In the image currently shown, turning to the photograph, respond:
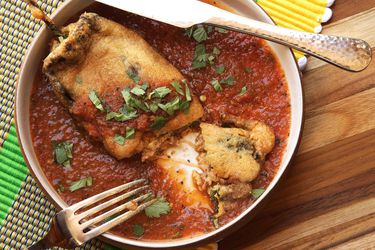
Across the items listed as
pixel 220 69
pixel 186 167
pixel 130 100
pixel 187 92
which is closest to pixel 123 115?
pixel 130 100

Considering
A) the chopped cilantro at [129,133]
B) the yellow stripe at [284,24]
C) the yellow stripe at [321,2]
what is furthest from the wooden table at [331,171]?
the chopped cilantro at [129,133]

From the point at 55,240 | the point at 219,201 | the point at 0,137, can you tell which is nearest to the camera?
the point at 55,240

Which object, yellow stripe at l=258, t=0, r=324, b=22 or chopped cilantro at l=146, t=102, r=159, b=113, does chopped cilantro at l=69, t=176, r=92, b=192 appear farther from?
yellow stripe at l=258, t=0, r=324, b=22

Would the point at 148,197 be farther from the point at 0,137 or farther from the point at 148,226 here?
the point at 0,137

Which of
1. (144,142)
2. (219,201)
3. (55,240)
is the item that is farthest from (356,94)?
(55,240)

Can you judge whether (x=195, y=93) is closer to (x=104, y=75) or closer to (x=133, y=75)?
(x=133, y=75)

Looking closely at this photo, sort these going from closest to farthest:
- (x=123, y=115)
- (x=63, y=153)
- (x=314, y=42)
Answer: (x=314, y=42) < (x=123, y=115) < (x=63, y=153)

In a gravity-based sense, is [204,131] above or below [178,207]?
above
